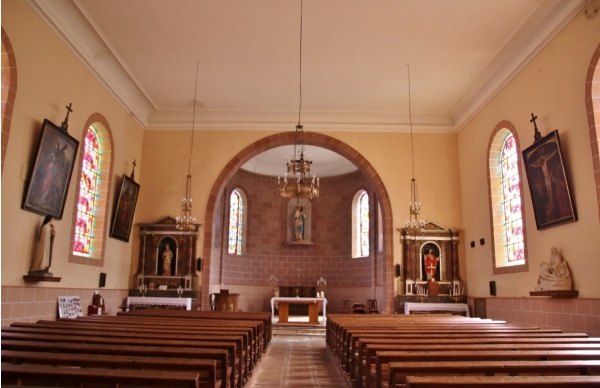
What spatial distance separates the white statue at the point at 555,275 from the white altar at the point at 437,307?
408 centimetres

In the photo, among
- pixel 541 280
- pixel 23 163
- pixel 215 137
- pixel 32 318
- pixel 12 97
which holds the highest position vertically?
pixel 215 137

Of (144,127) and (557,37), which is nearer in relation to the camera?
(557,37)

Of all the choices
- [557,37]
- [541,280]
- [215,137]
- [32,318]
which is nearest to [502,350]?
[541,280]

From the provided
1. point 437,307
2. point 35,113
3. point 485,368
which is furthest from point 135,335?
point 437,307

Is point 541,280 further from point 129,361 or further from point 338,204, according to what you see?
point 338,204

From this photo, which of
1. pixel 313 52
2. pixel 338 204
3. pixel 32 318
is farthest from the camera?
pixel 338 204

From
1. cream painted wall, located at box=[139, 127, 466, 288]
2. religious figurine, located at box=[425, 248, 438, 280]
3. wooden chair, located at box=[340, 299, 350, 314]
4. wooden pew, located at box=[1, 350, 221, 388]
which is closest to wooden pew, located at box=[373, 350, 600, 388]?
wooden pew, located at box=[1, 350, 221, 388]

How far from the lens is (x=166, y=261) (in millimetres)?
13945

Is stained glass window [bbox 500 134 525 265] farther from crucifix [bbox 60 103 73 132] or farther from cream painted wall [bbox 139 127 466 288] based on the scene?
crucifix [bbox 60 103 73 132]

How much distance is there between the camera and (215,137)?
591 inches

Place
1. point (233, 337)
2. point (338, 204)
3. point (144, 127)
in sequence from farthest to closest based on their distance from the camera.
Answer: point (338, 204), point (144, 127), point (233, 337)

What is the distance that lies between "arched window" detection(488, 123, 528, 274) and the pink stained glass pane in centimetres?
828

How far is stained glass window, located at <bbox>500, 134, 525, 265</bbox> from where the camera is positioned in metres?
11.2

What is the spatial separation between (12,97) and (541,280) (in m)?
10.0
